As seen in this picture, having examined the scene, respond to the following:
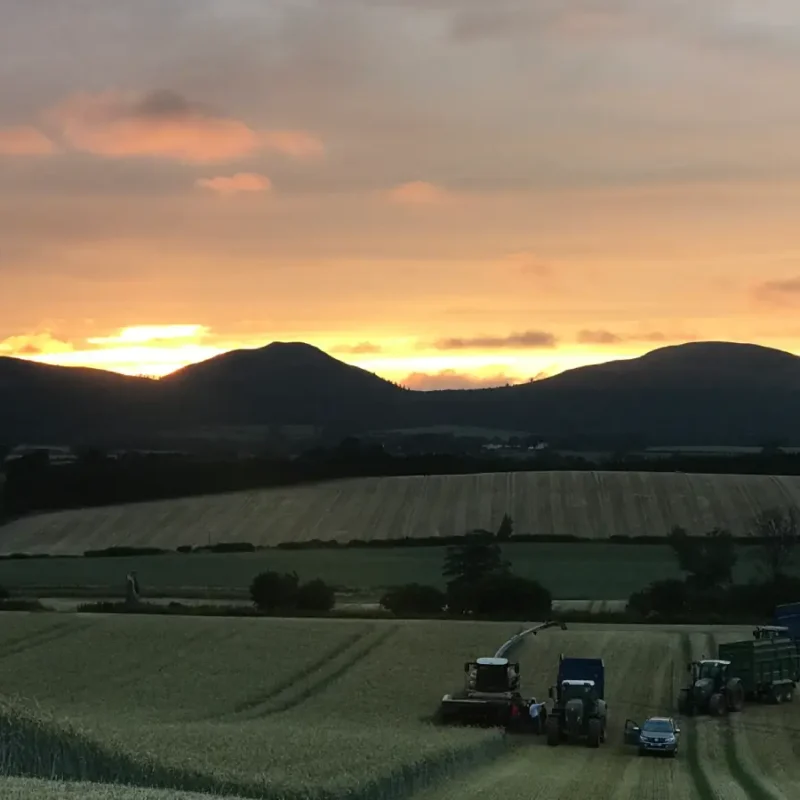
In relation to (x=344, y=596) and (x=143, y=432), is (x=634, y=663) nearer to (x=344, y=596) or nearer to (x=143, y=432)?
(x=344, y=596)

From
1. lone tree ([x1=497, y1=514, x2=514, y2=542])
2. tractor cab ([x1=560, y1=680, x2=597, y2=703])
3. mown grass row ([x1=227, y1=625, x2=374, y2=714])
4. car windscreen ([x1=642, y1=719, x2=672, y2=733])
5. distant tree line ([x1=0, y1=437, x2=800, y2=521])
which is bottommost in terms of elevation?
mown grass row ([x1=227, y1=625, x2=374, y2=714])

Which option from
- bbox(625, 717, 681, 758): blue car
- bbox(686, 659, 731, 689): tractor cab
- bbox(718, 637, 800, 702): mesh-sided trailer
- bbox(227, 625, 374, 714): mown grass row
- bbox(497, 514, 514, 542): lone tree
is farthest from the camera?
bbox(497, 514, 514, 542): lone tree

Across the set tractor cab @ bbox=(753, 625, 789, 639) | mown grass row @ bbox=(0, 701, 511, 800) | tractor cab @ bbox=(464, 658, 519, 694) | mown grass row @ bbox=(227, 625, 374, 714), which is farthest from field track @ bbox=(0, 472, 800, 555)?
mown grass row @ bbox=(0, 701, 511, 800)

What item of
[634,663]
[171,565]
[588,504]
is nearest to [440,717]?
[634,663]

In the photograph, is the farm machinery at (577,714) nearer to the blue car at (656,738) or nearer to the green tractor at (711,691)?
the blue car at (656,738)

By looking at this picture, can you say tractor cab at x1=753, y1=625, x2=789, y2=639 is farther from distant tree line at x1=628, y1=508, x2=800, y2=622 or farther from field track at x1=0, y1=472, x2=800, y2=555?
field track at x1=0, y1=472, x2=800, y2=555

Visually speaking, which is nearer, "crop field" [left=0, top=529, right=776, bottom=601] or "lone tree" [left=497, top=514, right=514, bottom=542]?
"crop field" [left=0, top=529, right=776, bottom=601]

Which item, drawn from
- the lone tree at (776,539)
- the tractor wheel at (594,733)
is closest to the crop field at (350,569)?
the lone tree at (776,539)
